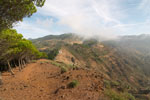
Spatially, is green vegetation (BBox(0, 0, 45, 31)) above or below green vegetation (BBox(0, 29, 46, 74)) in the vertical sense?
above

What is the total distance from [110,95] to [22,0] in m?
6.83

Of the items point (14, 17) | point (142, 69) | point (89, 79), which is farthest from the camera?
point (142, 69)

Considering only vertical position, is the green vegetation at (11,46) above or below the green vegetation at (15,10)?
below

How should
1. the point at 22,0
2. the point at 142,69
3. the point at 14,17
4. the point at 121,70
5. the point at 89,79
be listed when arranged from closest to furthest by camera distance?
the point at 22,0 < the point at 14,17 < the point at 89,79 < the point at 121,70 < the point at 142,69

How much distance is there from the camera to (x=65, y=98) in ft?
16.7

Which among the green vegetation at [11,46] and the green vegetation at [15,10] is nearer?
the green vegetation at [15,10]

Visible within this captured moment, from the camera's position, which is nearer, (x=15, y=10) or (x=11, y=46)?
(x=15, y=10)

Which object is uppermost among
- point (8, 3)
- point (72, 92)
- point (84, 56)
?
point (8, 3)

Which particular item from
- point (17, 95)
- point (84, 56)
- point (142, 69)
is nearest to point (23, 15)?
point (17, 95)

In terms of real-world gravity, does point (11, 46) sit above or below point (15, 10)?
below

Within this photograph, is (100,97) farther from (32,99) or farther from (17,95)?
(17,95)

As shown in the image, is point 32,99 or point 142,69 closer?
point 32,99

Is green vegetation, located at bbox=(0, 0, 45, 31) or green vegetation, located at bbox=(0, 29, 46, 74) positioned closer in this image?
green vegetation, located at bbox=(0, 0, 45, 31)

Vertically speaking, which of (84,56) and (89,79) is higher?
(89,79)
